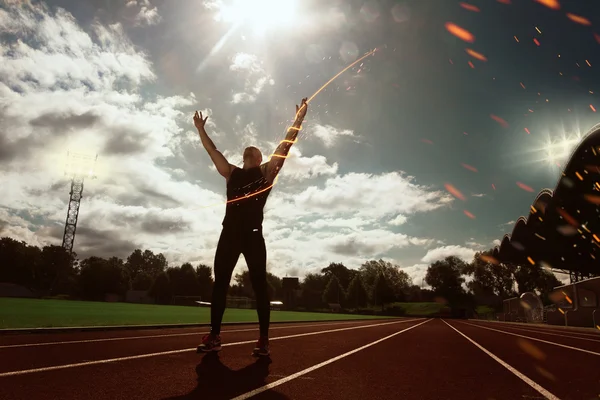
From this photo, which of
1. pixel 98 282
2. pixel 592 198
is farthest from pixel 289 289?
pixel 592 198

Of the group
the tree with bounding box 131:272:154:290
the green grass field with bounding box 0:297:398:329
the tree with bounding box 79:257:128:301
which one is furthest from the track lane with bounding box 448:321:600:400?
the tree with bounding box 131:272:154:290

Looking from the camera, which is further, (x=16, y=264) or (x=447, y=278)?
(x=447, y=278)

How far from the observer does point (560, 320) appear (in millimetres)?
35094

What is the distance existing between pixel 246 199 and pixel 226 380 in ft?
7.09

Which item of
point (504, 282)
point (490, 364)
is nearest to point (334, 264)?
point (504, 282)

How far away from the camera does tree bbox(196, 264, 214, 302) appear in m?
99.9

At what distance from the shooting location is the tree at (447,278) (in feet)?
378

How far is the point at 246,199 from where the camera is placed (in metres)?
5.01

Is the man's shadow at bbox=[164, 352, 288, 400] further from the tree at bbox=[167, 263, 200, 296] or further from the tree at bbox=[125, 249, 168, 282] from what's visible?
the tree at bbox=[125, 249, 168, 282]

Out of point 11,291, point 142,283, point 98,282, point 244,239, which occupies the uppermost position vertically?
point 142,283

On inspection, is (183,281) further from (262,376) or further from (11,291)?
(262,376)

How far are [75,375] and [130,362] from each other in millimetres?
921

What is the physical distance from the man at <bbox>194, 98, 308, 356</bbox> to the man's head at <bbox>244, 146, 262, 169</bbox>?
8 centimetres

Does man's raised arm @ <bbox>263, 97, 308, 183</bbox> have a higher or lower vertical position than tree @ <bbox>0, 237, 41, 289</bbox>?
lower
